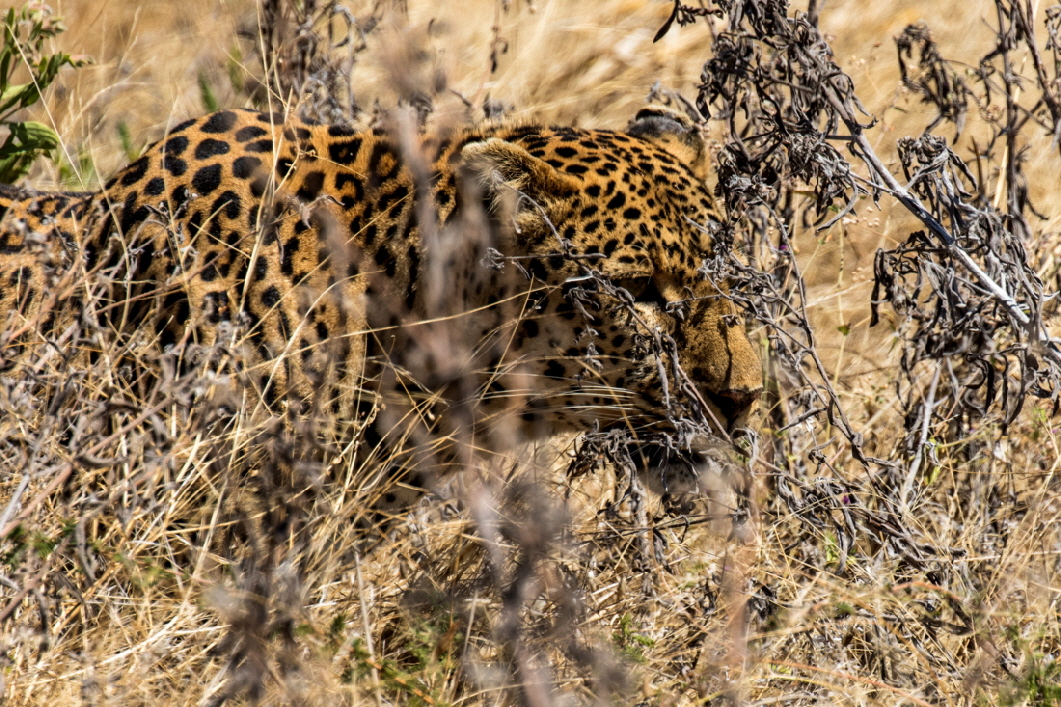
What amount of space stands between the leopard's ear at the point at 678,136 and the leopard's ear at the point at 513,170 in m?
0.86

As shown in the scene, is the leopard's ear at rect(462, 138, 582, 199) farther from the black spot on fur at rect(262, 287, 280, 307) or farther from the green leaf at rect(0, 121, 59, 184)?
the green leaf at rect(0, 121, 59, 184)

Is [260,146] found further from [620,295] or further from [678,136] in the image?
[678,136]

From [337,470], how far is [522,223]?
1.09 meters

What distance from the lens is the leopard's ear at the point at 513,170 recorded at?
12.5ft

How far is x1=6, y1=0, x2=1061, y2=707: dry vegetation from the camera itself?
10.2 feet

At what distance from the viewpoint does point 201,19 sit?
7.79 metres

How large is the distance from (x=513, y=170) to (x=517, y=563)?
4.38ft

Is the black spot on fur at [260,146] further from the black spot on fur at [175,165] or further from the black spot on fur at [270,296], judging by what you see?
the black spot on fur at [270,296]

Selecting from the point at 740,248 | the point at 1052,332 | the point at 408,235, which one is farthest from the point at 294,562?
the point at 1052,332

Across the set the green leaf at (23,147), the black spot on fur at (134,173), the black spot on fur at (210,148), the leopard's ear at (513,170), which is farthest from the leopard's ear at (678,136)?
the green leaf at (23,147)

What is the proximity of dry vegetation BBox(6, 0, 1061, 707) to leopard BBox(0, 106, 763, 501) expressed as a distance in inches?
8.8

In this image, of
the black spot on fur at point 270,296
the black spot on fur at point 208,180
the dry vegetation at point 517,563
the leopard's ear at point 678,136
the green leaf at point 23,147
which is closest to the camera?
the dry vegetation at point 517,563

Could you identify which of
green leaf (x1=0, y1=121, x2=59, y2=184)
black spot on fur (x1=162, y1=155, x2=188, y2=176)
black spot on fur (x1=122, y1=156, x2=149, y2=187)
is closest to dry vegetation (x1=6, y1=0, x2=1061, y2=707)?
black spot on fur (x1=162, y1=155, x2=188, y2=176)

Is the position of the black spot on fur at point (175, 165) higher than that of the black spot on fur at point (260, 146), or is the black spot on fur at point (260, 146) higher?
the black spot on fur at point (260, 146)
